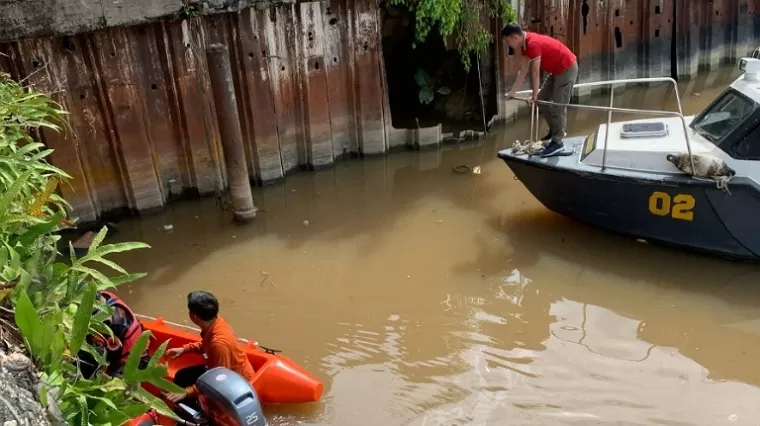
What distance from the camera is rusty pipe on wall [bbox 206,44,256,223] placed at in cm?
735

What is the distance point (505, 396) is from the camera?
529 centimetres

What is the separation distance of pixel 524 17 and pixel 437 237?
4267 mm

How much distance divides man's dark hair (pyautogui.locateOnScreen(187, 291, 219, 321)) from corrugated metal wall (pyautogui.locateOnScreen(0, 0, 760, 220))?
3580 millimetres

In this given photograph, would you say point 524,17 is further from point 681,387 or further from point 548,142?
point 681,387

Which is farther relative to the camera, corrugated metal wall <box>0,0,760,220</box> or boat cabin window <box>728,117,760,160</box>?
corrugated metal wall <box>0,0,760,220</box>

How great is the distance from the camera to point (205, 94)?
8.11m

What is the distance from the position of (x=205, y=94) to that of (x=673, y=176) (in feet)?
17.1

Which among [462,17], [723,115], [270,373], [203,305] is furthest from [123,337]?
[462,17]

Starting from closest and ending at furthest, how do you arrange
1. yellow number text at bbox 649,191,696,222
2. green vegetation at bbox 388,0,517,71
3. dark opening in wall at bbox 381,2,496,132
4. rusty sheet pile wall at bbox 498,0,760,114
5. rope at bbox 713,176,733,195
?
rope at bbox 713,176,733,195, yellow number text at bbox 649,191,696,222, green vegetation at bbox 388,0,517,71, rusty sheet pile wall at bbox 498,0,760,114, dark opening in wall at bbox 381,2,496,132

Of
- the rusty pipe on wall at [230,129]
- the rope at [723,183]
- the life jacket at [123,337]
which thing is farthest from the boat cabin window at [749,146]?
the life jacket at [123,337]

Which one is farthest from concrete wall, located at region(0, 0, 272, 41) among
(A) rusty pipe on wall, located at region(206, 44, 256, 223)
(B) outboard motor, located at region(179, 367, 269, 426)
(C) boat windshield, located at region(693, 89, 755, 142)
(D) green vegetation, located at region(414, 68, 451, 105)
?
(C) boat windshield, located at region(693, 89, 755, 142)

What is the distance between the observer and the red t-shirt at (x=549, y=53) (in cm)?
714

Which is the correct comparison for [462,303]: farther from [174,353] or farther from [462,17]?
[462,17]

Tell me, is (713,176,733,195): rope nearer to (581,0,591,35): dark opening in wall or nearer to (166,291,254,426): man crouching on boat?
(166,291,254,426): man crouching on boat
